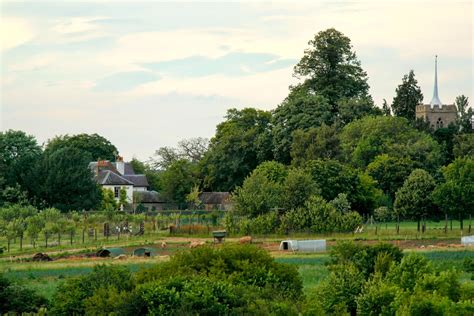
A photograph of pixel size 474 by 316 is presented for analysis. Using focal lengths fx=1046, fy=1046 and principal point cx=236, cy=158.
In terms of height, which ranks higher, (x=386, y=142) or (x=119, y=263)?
(x=386, y=142)

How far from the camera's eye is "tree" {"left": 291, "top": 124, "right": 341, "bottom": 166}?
317 feet

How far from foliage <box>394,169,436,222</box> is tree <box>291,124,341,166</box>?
→ 20160mm

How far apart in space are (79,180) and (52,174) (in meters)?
2.61

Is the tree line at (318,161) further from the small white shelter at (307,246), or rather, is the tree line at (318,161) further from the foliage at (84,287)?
the foliage at (84,287)

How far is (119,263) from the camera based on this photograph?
47.3m

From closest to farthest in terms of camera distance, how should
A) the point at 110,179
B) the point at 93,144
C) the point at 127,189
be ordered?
the point at 110,179 → the point at 127,189 → the point at 93,144

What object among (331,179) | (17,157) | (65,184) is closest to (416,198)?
(331,179)

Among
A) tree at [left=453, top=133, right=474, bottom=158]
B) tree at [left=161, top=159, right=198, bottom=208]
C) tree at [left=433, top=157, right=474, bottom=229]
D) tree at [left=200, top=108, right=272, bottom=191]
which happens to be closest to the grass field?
tree at [left=433, top=157, right=474, bottom=229]

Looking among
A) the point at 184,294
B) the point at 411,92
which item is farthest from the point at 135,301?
the point at 411,92

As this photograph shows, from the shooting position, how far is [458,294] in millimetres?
27891

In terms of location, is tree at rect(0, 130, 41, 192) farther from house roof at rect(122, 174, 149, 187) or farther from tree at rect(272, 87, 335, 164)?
tree at rect(272, 87, 335, 164)

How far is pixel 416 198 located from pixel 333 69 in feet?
142

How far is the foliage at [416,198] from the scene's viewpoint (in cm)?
7588

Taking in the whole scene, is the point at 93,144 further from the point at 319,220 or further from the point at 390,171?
the point at 319,220
